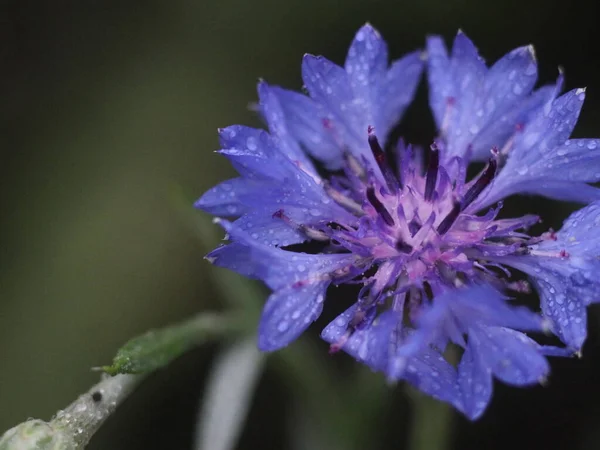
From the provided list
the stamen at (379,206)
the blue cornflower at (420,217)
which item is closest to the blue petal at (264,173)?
the blue cornflower at (420,217)

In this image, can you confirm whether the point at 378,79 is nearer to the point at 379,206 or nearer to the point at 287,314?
the point at 379,206

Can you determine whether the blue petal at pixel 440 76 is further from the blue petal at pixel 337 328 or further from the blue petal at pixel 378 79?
the blue petal at pixel 337 328

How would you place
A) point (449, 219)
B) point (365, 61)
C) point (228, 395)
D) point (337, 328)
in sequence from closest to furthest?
1. point (337, 328)
2. point (449, 219)
3. point (365, 61)
4. point (228, 395)

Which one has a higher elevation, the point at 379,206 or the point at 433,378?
the point at 379,206

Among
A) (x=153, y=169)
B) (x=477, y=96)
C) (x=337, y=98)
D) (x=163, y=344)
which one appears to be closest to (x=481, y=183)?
(x=477, y=96)

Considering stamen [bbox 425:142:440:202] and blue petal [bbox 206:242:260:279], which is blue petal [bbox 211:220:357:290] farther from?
stamen [bbox 425:142:440:202]

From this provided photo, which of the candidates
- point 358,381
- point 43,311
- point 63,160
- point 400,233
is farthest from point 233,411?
point 63,160
